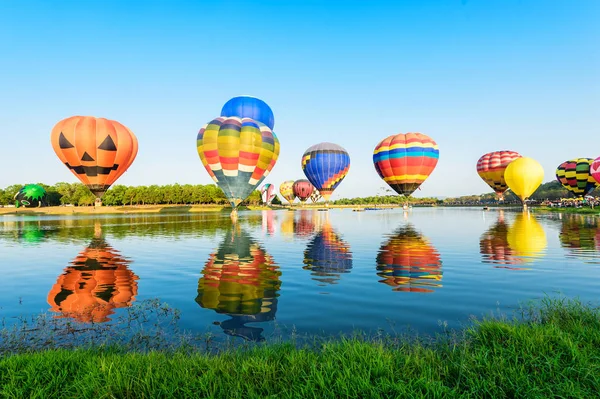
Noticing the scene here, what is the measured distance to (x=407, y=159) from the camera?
56438mm

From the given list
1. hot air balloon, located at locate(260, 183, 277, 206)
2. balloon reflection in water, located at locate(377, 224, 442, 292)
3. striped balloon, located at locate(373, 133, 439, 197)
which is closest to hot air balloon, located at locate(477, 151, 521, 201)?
striped balloon, located at locate(373, 133, 439, 197)

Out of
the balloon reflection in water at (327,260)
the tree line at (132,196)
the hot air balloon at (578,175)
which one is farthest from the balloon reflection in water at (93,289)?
the tree line at (132,196)

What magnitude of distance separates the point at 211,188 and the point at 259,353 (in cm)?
15162

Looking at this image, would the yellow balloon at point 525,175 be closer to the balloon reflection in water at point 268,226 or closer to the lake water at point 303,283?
the balloon reflection in water at point 268,226

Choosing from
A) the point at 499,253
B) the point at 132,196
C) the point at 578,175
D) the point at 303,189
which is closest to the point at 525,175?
the point at 578,175

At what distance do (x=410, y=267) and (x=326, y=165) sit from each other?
62.2m

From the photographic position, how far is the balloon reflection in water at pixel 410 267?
11477mm

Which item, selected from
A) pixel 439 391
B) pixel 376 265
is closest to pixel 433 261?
pixel 376 265

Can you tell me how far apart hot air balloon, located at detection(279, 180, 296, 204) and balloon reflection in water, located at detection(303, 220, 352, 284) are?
12713 centimetres

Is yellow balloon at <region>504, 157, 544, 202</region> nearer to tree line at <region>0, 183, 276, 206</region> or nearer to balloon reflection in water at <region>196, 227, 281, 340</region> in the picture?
balloon reflection in water at <region>196, 227, 281, 340</region>

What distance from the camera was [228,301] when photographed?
9750 mm

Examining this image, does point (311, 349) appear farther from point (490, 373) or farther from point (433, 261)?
point (433, 261)

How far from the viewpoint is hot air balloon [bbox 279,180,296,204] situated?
15112cm

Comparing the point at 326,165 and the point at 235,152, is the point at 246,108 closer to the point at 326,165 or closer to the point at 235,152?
the point at 235,152
